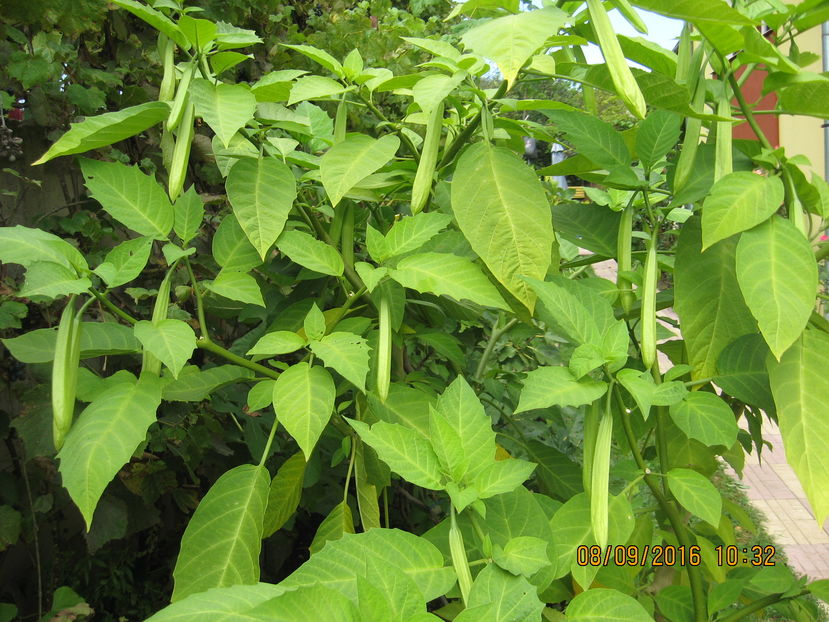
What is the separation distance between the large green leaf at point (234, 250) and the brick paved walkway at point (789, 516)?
7.81ft

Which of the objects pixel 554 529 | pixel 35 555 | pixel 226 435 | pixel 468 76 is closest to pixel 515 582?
pixel 554 529

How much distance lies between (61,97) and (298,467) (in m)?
1.01

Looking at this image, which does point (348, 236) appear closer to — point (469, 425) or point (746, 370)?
point (469, 425)

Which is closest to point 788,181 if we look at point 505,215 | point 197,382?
point 505,215

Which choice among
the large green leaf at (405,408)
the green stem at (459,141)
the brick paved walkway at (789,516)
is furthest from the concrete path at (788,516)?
the large green leaf at (405,408)

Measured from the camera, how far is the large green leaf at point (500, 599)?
0.50 m

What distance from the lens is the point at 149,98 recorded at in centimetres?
152

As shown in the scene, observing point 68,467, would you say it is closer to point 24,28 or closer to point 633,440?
point 633,440

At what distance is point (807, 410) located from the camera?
0.70 m

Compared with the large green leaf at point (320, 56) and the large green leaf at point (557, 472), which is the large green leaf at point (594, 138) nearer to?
the large green leaf at point (320, 56)

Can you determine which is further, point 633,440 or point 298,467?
point 298,467

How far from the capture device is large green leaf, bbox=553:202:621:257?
98 centimetres

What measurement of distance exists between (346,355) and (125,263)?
298 millimetres

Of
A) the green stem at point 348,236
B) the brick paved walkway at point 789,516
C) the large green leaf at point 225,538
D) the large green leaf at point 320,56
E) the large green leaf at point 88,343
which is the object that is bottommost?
the brick paved walkway at point 789,516
